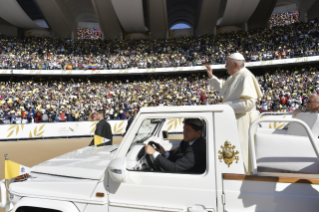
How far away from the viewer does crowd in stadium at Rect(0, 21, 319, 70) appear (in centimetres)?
2512

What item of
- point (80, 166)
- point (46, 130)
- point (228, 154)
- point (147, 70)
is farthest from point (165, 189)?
point (147, 70)

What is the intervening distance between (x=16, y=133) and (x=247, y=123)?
15.7m

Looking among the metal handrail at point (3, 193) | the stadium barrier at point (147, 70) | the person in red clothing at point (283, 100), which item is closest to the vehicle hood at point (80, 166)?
the metal handrail at point (3, 193)

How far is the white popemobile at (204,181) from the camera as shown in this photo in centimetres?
168

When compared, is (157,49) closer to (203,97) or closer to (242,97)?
(203,97)

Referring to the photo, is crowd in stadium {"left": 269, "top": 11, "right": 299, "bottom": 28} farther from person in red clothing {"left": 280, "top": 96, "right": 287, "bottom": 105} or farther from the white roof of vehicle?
the white roof of vehicle

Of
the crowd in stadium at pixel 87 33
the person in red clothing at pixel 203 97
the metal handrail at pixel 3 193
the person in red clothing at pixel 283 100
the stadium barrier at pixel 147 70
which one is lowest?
the metal handrail at pixel 3 193

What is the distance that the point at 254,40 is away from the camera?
91.5 ft

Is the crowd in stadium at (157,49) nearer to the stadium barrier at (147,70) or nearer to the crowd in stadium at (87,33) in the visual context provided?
the stadium barrier at (147,70)

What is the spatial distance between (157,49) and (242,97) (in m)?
28.7

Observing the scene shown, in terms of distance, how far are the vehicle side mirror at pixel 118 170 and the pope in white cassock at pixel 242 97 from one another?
1.24m

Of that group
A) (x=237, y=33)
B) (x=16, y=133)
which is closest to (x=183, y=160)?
(x=16, y=133)

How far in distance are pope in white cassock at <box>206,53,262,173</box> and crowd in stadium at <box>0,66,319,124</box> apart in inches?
609

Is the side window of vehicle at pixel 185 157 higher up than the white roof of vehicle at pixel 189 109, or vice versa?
the white roof of vehicle at pixel 189 109
